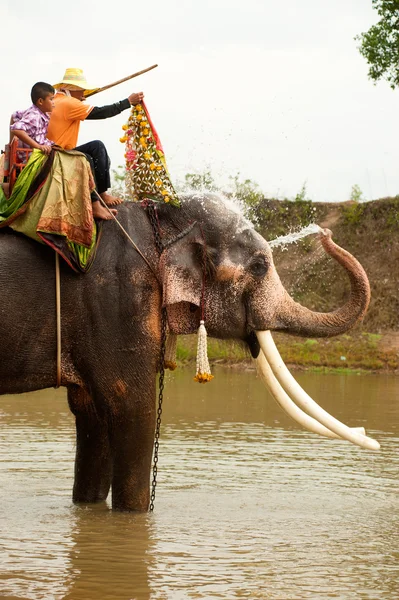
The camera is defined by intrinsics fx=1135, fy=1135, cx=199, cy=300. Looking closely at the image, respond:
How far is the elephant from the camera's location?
6422 millimetres

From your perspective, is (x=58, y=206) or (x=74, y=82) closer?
(x=58, y=206)

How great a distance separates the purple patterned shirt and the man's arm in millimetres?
273

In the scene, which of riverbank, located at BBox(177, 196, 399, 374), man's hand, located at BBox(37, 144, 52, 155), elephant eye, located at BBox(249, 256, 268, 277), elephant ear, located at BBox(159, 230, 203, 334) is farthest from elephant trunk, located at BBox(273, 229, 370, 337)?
riverbank, located at BBox(177, 196, 399, 374)

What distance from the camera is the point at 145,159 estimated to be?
702 centimetres

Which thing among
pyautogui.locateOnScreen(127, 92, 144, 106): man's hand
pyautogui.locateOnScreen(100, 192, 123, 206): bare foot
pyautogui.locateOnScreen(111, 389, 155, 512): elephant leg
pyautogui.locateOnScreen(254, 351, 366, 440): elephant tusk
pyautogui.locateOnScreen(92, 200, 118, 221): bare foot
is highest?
pyautogui.locateOnScreen(127, 92, 144, 106): man's hand

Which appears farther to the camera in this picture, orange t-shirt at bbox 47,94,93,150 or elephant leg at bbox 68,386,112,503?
elephant leg at bbox 68,386,112,503

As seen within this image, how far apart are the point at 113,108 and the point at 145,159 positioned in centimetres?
37

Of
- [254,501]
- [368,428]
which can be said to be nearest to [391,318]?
[368,428]

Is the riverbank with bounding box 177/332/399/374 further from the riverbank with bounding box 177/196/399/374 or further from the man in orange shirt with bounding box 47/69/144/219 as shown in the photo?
the man in orange shirt with bounding box 47/69/144/219

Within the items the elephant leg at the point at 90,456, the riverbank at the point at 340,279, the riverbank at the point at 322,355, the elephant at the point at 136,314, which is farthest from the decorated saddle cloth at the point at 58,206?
the riverbank at the point at 340,279

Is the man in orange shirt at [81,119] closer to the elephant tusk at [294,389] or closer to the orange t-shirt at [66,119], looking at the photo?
the orange t-shirt at [66,119]

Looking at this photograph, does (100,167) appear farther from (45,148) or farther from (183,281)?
(183,281)

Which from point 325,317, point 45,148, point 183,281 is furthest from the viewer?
point 325,317

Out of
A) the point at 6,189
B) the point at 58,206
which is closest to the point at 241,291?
the point at 58,206
